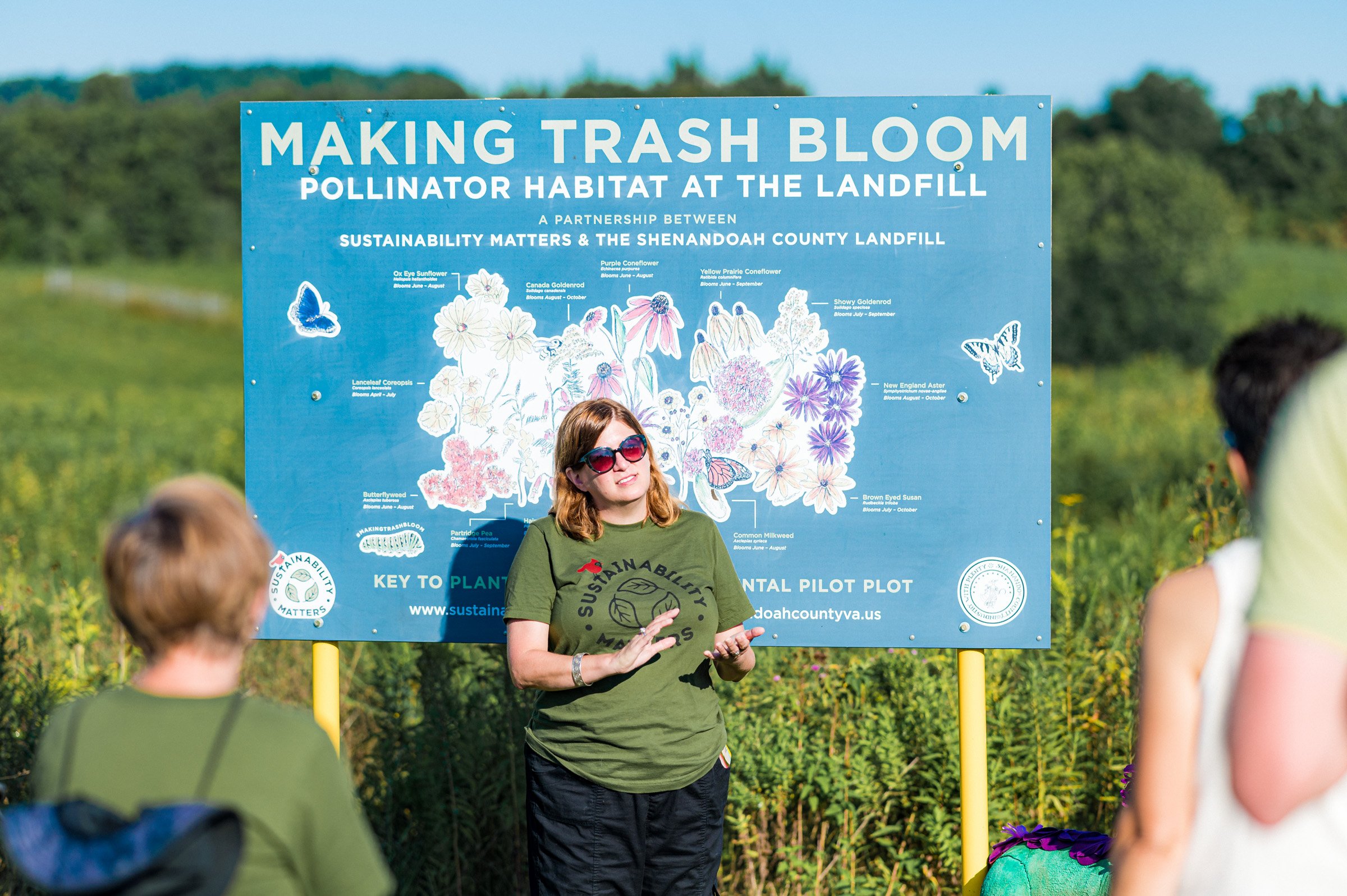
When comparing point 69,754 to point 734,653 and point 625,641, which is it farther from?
point 734,653

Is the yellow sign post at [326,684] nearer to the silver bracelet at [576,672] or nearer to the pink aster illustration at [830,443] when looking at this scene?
the silver bracelet at [576,672]

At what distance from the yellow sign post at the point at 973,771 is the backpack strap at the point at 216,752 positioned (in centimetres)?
231

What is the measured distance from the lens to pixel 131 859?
162 cm

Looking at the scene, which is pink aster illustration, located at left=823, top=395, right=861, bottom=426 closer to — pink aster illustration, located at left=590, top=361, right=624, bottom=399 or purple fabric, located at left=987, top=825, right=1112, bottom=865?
pink aster illustration, located at left=590, top=361, right=624, bottom=399

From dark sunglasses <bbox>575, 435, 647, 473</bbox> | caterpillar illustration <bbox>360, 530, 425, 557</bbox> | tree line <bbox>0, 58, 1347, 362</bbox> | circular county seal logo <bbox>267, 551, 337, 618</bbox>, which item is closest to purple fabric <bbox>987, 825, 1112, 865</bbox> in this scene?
dark sunglasses <bbox>575, 435, 647, 473</bbox>

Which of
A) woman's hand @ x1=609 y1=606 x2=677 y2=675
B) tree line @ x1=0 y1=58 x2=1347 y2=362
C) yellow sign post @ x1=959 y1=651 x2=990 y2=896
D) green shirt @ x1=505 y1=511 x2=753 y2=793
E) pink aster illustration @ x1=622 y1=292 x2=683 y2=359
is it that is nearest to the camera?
woman's hand @ x1=609 y1=606 x2=677 y2=675

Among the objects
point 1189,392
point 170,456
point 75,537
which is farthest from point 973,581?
point 1189,392

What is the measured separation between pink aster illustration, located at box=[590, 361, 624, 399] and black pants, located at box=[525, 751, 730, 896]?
1.12m

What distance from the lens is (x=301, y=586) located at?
3684 mm

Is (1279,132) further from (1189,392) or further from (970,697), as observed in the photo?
(970,697)

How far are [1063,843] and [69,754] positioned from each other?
106 inches

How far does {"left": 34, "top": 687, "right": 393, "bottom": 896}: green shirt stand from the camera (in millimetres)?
1730

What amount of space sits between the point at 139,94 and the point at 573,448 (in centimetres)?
9187

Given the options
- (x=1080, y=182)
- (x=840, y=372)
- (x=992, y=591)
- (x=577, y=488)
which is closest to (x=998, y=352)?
(x=840, y=372)
